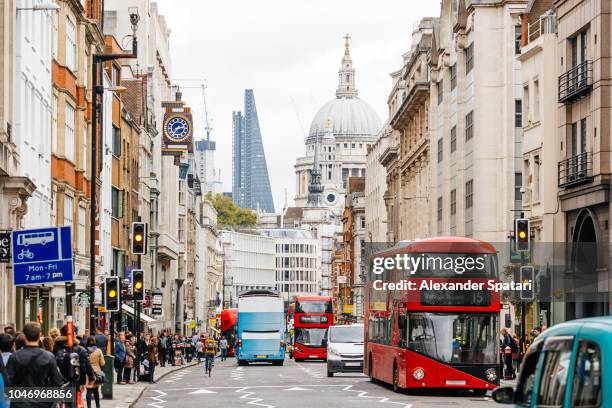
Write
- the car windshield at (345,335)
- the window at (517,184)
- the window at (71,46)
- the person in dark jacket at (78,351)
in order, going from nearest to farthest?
the person in dark jacket at (78,351)
the window at (71,46)
the car windshield at (345,335)
the window at (517,184)

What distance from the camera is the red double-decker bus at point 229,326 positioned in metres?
103

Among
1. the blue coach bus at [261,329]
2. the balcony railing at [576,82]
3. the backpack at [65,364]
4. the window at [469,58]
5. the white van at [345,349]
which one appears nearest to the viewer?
the backpack at [65,364]

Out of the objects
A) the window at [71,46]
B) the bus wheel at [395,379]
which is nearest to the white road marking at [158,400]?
the bus wheel at [395,379]

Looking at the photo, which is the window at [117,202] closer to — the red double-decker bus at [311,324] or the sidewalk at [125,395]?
the red double-decker bus at [311,324]

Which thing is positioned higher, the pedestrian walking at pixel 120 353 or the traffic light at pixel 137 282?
the traffic light at pixel 137 282

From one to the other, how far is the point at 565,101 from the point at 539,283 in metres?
7.23

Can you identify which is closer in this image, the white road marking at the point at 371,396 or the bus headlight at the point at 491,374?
the white road marking at the point at 371,396

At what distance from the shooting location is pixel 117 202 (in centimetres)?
7288

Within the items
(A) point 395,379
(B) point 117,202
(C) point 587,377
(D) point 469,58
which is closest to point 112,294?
(A) point 395,379

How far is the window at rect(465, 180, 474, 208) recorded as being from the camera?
74.4 meters

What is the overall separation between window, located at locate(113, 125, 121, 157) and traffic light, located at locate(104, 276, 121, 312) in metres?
31.6

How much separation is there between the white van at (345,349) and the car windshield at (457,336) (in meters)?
15.2

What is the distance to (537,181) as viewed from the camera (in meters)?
57.5

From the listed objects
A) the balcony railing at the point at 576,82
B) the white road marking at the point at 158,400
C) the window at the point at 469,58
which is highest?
the window at the point at 469,58
